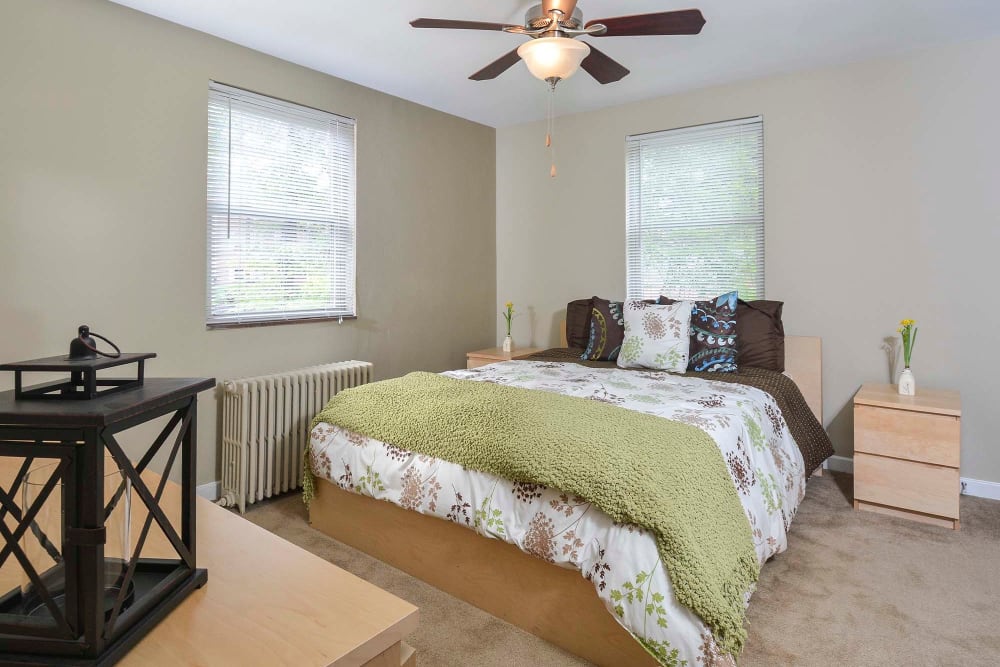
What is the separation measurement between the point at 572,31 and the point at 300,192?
1981 mm

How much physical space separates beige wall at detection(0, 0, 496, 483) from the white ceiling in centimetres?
18

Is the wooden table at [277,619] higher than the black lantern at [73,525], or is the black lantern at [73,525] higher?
the black lantern at [73,525]

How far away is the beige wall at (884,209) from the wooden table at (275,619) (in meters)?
3.59

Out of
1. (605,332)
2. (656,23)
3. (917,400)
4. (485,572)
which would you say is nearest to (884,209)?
(917,400)

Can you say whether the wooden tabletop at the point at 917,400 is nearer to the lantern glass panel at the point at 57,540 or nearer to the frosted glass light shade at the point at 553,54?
the frosted glass light shade at the point at 553,54

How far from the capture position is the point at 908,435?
2826mm

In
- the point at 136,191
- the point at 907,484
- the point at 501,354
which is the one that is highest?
the point at 136,191

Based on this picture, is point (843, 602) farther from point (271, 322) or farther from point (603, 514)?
point (271, 322)

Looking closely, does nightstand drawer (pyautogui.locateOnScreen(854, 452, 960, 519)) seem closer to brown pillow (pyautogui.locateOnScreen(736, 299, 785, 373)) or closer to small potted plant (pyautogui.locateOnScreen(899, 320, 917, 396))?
small potted plant (pyautogui.locateOnScreen(899, 320, 917, 396))

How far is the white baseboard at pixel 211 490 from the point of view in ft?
10.0

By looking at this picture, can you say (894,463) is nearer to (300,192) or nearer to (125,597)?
(125,597)

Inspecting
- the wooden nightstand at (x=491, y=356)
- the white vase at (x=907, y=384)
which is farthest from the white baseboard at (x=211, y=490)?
the white vase at (x=907, y=384)

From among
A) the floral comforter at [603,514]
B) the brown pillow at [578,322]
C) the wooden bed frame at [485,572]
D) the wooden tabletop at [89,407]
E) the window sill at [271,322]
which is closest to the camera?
the wooden tabletop at [89,407]

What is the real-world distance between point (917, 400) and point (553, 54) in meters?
2.48
